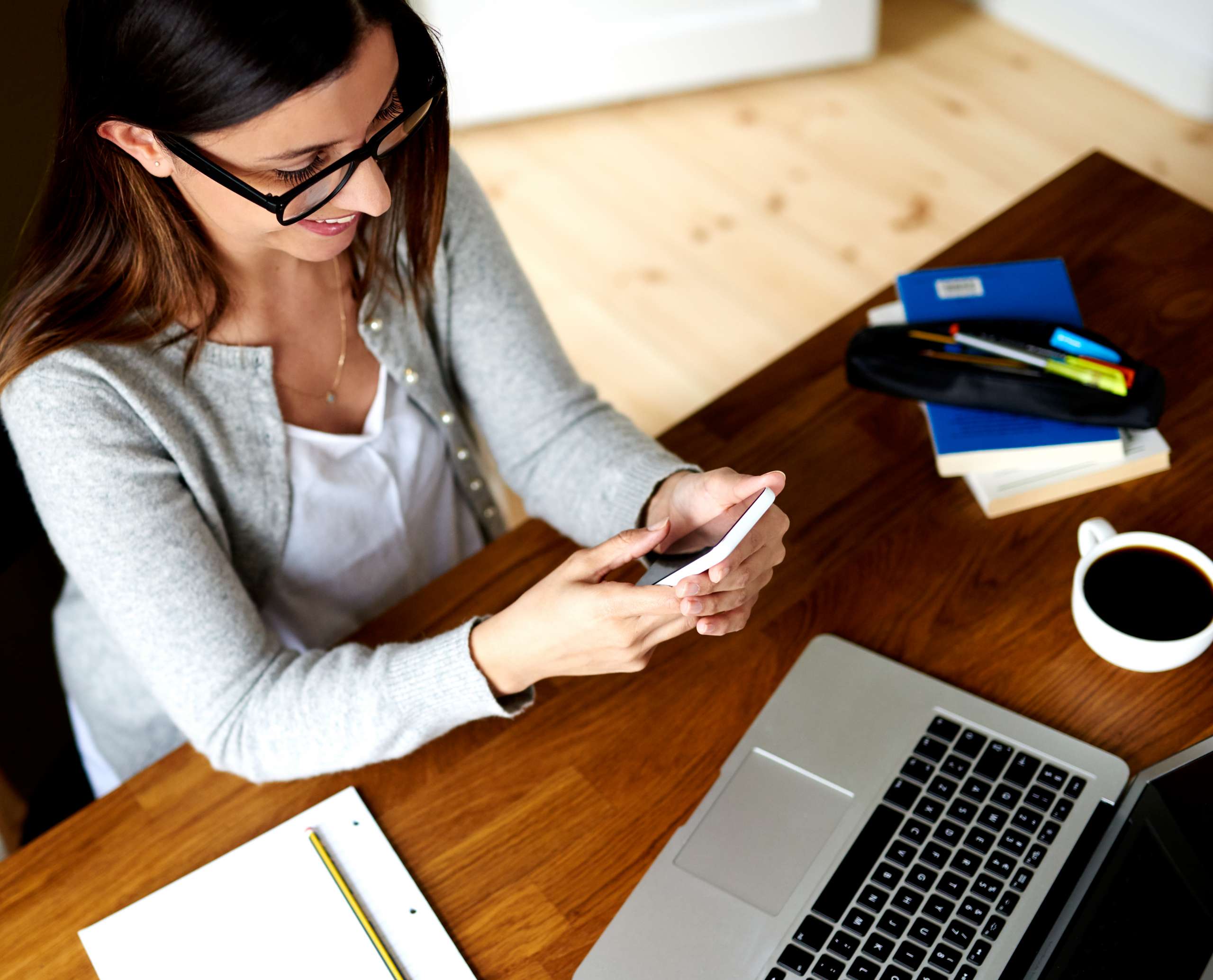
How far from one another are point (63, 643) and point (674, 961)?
26.6 inches

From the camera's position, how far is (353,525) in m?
1.14

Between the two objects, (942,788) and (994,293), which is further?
(994,293)

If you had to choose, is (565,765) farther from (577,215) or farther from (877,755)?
(577,215)

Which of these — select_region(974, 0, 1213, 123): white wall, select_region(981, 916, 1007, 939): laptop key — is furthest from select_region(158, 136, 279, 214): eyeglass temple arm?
select_region(974, 0, 1213, 123): white wall

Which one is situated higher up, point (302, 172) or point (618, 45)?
point (302, 172)

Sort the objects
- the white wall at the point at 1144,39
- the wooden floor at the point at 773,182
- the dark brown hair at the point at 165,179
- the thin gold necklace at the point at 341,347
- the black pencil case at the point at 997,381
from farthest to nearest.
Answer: the white wall at the point at 1144,39 < the wooden floor at the point at 773,182 < the thin gold necklace at the point at 341,347 < the black pencil case at the point at 997,381 < the dark brown hair at the point at 165,179

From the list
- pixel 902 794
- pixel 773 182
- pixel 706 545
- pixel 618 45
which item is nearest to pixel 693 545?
pixel 706 545

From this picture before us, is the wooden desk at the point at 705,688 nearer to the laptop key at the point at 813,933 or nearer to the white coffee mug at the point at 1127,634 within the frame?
the white coffee mug at the point at 1127,634

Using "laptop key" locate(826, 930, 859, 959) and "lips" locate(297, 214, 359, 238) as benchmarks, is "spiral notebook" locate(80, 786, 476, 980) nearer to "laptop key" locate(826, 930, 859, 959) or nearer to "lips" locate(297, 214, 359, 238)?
"laptop key" locate(826, 930, 859, 959)

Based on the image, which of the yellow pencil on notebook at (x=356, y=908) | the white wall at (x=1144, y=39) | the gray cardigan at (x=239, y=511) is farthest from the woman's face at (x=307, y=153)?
the white wall at (x=1144, y=39)

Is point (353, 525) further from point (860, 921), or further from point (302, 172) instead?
point (860, 921)

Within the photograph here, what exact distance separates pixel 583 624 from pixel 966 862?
31 cm

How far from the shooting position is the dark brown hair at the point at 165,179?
0.76 meters

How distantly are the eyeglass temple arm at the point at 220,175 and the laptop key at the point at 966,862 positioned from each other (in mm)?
653
